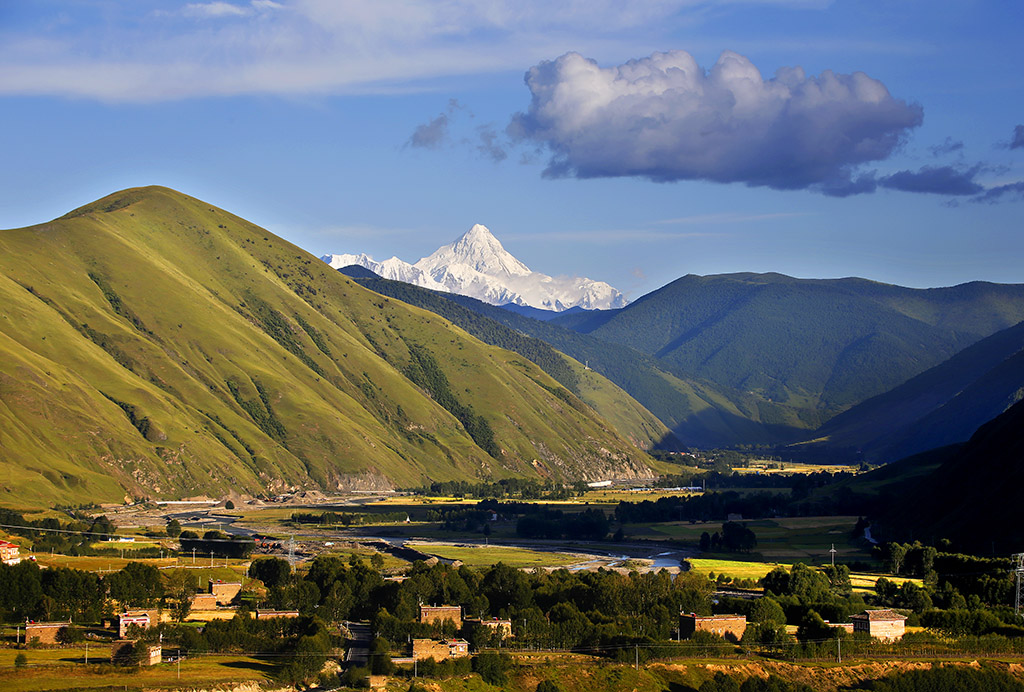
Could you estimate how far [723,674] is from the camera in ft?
360

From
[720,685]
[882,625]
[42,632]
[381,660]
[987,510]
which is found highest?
[987,510]

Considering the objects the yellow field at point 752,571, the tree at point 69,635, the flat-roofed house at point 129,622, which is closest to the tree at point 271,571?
the flat-roofed house at point 129,622

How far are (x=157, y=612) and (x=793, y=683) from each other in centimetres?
6137

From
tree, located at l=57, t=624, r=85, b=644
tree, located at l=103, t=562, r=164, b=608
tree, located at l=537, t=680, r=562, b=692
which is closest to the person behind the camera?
tree, located at l=537, t=680, r=562, b=692

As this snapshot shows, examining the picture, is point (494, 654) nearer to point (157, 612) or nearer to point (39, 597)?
point (157, 612)

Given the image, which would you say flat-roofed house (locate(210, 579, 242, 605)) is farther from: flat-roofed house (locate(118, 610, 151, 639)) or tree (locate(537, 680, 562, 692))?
tree (locate(537, 680, 562, 692))

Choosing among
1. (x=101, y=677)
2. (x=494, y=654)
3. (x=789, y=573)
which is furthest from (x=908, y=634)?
(x=101, y=677)

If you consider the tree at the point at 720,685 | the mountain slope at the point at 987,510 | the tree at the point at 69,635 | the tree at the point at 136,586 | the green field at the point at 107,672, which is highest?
the mountain slope at the point at 987,510

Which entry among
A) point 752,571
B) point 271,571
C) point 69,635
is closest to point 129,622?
point 69,635

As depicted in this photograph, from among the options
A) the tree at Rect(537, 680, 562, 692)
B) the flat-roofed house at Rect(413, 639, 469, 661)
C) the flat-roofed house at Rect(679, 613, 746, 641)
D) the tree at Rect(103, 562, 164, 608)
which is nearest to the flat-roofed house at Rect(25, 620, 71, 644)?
the tree at Rect(103, 562, 164, 608)

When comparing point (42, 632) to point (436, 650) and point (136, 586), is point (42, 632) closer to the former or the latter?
point (136, 586)

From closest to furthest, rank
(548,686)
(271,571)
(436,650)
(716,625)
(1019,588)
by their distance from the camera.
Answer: (548,686)
(436,650)
(716,625)
(1019,588)
(271,571)

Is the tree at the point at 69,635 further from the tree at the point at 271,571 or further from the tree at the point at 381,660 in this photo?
the tree at the point at 271,571

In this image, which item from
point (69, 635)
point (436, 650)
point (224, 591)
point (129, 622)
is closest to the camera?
point (436, 650)
